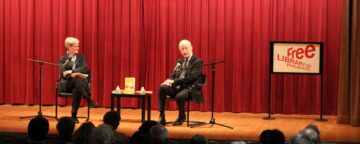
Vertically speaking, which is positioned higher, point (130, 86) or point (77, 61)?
point (77, 61)

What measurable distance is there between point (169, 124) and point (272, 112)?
1934mm

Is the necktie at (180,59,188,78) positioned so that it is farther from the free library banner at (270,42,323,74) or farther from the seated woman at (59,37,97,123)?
the free library banner at (270,42,323,74)

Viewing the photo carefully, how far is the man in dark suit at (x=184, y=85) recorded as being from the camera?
231 inches

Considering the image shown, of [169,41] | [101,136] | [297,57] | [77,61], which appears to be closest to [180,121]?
[77,61]

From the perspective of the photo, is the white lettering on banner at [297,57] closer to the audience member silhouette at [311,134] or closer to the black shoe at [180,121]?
the black shoe at [180,121]

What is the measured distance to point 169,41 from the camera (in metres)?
7.45

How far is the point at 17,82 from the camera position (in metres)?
7.92

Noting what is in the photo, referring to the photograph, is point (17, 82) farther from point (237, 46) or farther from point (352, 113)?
point (352, 113)

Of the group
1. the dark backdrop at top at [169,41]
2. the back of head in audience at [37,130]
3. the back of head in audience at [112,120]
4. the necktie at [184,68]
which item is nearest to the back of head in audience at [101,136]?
the back of head in audience at [37,130]

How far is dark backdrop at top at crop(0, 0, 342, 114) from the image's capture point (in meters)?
7.09

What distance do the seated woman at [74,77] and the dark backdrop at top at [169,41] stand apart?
128 cm

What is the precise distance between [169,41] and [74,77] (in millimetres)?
1859

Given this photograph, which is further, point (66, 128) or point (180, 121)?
point (180, 121)

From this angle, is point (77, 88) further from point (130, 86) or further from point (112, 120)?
point (112, 120)
